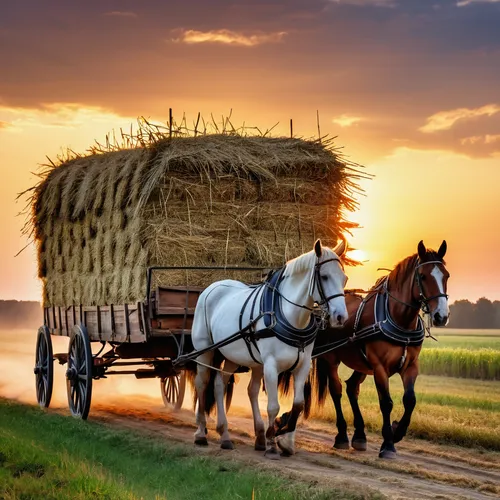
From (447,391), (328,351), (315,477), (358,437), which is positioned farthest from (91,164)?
(447,391)

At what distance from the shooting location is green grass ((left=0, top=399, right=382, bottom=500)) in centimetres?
845

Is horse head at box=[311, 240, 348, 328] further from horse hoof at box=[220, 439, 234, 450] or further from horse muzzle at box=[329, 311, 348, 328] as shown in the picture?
horse hoof at box=[220, 439, 234, 450]

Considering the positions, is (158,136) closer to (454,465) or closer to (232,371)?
(232,371)

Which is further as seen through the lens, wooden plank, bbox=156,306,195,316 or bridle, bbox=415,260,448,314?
wooden plank, bbox=156,306,195,316

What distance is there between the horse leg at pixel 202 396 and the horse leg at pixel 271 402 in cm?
150

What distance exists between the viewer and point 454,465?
10.6m

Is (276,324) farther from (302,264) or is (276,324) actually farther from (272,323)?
(302,264)

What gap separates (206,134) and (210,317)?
3.22 metres

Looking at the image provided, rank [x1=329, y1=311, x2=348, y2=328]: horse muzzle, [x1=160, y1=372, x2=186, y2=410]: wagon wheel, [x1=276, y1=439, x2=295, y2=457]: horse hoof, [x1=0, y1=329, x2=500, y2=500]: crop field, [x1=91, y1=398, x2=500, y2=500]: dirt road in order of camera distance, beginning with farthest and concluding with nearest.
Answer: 1. [x1=160, y1=372, x2=186, y2=410]: wagon wheel
2. [x1=276, y1=439, x2=295, y2=457]: horse hoof
3. [x1=329, y1=311, x2=348, y2=328]: horse muzzle
4. [x1=91, y1=398, x2=500, y2=500]: dirt road
5. [x1=0, y1=329, x2=500, y2=500]: crop field

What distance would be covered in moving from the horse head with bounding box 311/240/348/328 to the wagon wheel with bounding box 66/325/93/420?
5.41 metres

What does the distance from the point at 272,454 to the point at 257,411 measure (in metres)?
0.91

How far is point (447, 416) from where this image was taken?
575 inches

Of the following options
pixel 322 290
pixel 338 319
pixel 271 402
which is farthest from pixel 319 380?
pixel 338 319

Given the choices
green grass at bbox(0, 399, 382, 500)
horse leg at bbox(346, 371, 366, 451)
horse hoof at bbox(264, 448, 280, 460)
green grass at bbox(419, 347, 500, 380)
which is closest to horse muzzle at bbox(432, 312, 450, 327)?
horse leg at bbox(346, 371, 366, 451)
